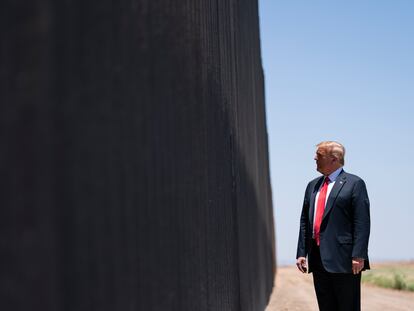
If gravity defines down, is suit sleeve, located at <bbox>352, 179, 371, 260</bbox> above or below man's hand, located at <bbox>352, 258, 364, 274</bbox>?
above

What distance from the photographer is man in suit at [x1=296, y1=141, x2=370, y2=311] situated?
18.8 feet

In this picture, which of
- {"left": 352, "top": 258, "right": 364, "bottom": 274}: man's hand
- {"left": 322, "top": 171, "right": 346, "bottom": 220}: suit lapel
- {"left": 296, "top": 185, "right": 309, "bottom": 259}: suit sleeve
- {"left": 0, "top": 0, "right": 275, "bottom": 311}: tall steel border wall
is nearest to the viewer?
{"left": 0, "top": 0, "right": 275, "bottom": 311}: tall steel border wall

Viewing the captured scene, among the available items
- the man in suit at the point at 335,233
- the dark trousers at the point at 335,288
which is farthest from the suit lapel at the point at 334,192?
the dark trousers at the point at 335,288

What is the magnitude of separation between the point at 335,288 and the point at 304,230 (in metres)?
0.59

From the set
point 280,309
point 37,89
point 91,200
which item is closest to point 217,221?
point 91,200

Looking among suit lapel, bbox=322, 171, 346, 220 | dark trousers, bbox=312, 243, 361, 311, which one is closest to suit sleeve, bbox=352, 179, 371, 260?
suit lapel, bbox=322, 171, 346, 220

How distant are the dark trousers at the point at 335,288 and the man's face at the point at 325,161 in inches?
24.1

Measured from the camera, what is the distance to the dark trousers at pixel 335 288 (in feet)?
18.8

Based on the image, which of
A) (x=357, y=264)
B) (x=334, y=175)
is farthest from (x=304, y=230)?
(x=357, y=264)

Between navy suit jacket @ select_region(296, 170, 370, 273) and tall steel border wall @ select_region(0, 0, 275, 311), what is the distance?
1.50 m

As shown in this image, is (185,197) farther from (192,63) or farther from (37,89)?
(37,89)

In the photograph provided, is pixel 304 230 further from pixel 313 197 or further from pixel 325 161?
pixel 325 161

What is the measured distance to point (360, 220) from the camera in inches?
226

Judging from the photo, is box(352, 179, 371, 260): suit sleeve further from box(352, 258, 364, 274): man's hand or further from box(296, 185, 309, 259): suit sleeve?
box(296, 185, 309, 259): suit sleeve
